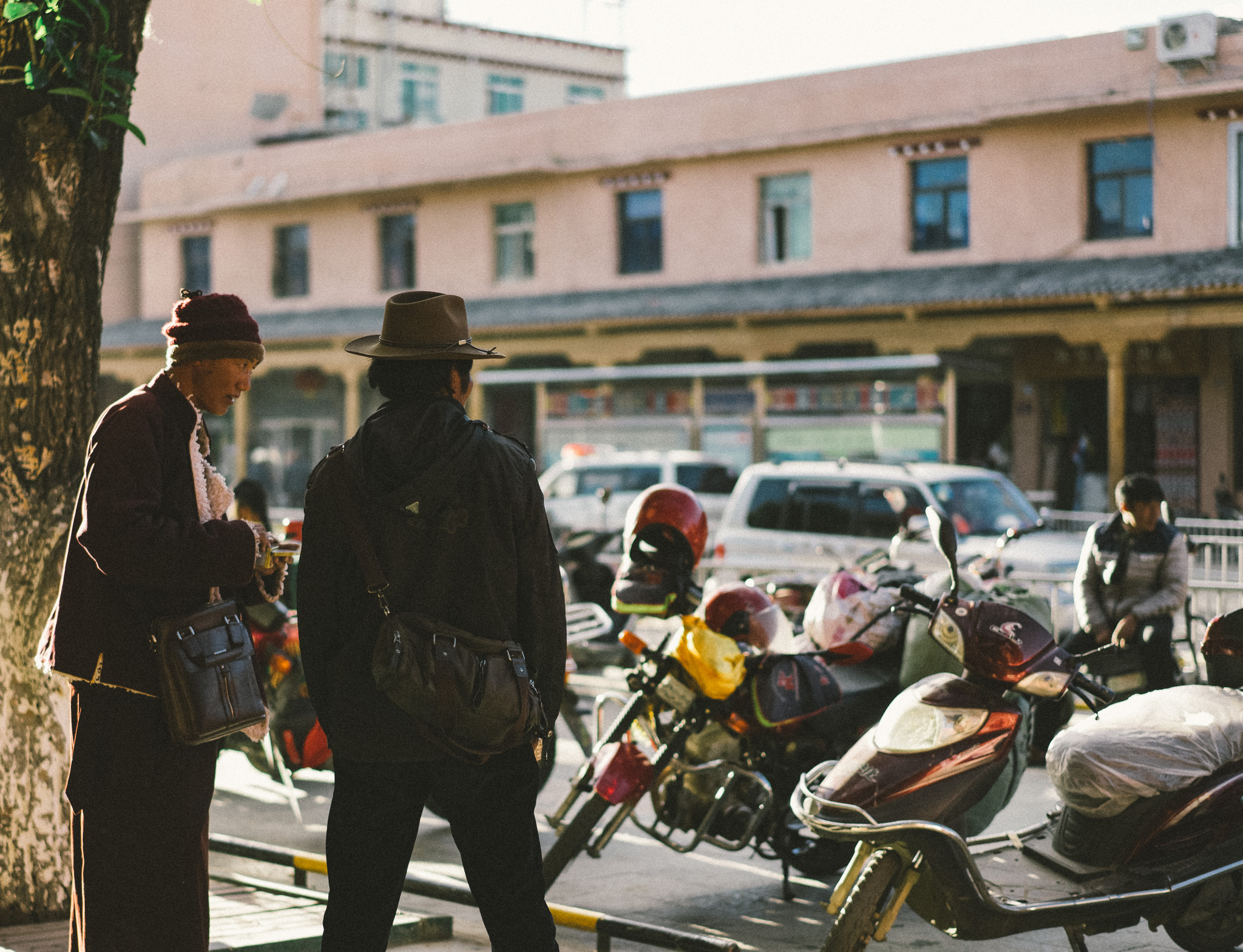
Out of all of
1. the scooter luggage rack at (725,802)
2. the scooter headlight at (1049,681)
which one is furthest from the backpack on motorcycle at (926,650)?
the scooter headlight at (1049,681)

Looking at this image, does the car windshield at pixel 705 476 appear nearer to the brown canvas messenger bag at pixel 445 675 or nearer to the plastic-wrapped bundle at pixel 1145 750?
the plastic-wrapped bundle at pixel 1145 750

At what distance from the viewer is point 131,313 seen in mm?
33375

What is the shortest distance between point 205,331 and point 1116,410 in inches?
699

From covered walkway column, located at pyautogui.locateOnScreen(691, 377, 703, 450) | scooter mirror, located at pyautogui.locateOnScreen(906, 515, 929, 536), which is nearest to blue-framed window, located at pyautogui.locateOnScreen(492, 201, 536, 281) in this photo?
covered walkway column, located at pyautogui.locateOnScreen(691, 377, 703, 450)

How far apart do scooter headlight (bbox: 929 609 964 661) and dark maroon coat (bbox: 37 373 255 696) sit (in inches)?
81.6

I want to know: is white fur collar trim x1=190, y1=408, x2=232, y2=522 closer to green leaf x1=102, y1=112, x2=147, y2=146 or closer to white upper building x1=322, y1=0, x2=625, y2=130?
green leaf x1=102, y1=112, x2=147, y2=146

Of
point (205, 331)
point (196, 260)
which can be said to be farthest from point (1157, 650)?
point (196, 260)

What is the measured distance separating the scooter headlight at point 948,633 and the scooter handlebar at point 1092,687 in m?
0.33

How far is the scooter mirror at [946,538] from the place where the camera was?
4.34 m

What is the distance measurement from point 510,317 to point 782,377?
5762 mm

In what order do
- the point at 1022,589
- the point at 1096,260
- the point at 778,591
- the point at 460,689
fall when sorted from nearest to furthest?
the point at 460,689, the point at 1022,589, the point at 778,591, the point at 1096,260

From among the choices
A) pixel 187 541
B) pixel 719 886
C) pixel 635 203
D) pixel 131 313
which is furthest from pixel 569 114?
pixel 187 541

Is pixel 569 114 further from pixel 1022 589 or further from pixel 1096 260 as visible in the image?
pixel 1022 589

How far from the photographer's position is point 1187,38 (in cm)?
1897
